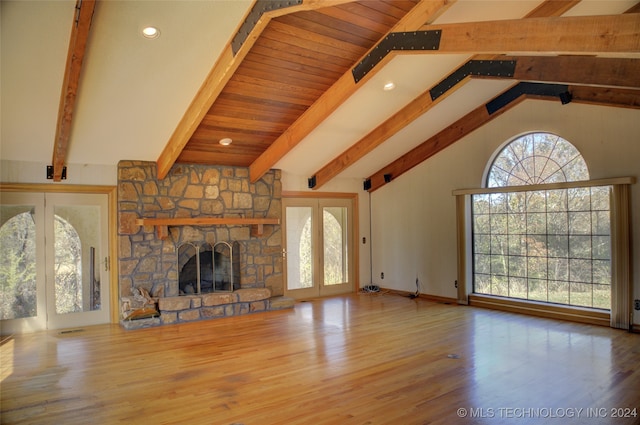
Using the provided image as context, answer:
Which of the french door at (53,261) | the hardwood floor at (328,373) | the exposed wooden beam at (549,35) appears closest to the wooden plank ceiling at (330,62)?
the exposed wooden beam at (549,35)

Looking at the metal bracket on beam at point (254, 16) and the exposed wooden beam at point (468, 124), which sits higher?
the metal bracket on beam at point (254, 16)

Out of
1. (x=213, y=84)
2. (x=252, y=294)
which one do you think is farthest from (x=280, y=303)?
(x=213, y=84)

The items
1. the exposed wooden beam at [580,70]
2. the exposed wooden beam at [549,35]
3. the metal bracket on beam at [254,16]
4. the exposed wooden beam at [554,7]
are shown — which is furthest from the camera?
the exposed wooden beam at [554,7]

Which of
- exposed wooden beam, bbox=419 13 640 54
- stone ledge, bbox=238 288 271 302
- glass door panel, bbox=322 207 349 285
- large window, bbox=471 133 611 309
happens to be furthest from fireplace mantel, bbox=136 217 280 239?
exposed wooden beam, bbox=419 13 640 54

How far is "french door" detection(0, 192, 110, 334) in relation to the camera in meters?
5.41

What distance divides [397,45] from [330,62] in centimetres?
81

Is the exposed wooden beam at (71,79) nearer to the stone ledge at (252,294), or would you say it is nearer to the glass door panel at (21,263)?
the glass door panel at (21,263)

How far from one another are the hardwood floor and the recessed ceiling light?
3.16 metres

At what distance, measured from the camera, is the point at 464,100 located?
20.5ft

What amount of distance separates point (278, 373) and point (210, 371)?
0.68 meters

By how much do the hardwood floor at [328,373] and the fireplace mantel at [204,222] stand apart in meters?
1.47

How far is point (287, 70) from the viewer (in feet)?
15.3

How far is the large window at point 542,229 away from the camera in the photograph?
5.59m

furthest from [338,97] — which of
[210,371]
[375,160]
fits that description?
[210,371]
